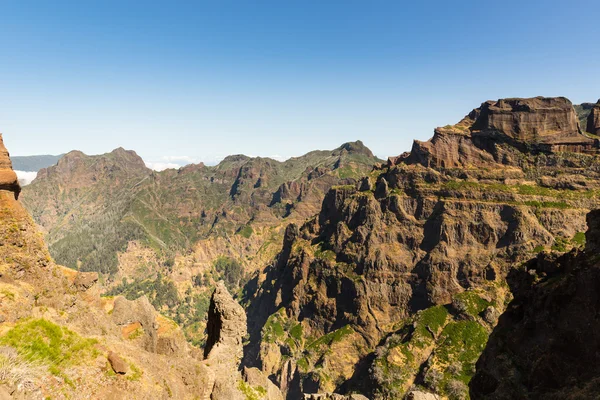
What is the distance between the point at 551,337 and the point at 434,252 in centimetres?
9289

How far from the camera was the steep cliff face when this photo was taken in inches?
1384

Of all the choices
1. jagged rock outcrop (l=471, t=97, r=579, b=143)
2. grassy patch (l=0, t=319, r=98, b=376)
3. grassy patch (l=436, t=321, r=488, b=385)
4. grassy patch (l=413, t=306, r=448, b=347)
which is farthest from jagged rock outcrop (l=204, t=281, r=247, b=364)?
jagged rock outcrop (l=471, t=97, r=579, b=143)

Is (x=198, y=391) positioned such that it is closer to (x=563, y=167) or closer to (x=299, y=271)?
(x=299, y=271)

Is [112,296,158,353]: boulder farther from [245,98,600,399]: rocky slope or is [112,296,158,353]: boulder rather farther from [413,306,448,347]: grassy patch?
[413,306,448,347]: grassy patch

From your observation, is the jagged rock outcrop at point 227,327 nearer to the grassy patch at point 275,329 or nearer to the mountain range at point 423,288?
the mountain range at point 423,288

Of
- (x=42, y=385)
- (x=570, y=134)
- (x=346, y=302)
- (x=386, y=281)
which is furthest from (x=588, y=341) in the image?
(x=570, y=134)

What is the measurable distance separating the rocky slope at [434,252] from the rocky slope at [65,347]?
8520cm

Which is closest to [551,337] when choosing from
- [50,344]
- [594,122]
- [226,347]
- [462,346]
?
[226,347]

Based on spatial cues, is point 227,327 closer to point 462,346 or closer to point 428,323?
point 462,346

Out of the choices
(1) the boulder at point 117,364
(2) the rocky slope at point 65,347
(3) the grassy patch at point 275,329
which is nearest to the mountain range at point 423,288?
(2) the rocky slope at point 65,347

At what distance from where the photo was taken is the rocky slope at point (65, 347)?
1797cm

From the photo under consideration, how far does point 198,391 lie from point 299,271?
142605mm

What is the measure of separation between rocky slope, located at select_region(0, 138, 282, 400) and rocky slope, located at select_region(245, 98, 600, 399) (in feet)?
280

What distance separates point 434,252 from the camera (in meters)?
130
